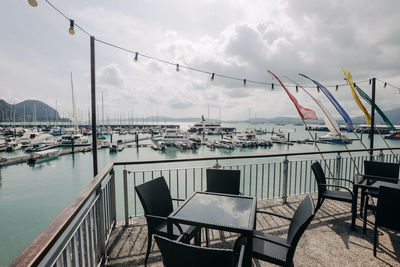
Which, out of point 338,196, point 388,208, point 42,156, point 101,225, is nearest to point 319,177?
point 338,196

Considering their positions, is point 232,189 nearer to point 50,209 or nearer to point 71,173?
point 50,209

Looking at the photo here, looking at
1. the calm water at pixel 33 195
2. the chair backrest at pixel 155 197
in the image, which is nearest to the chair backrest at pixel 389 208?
the chair backrest at pixel 155 197

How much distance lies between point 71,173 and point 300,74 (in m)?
28.1

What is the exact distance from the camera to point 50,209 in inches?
600

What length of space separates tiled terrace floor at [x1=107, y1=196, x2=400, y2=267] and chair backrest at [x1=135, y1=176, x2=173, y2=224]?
60 cm

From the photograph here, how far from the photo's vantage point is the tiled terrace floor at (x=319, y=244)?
2.44 meters

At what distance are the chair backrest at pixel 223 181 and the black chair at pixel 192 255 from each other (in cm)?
189

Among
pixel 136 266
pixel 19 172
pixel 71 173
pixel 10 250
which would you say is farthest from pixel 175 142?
pixel 136 266

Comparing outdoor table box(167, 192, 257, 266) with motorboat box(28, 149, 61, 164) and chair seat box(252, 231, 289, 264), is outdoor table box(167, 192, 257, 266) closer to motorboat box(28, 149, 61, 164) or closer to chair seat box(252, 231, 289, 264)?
chair seat box(252, 231, 289, 264)

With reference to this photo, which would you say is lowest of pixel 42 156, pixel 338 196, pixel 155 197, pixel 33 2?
pixel 42 156

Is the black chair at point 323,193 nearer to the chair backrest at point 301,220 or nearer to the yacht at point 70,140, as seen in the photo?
the chair backrest at point 301,220

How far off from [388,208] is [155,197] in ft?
9.89

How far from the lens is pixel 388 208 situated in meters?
2.42

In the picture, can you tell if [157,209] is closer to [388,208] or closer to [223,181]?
[223,181]
